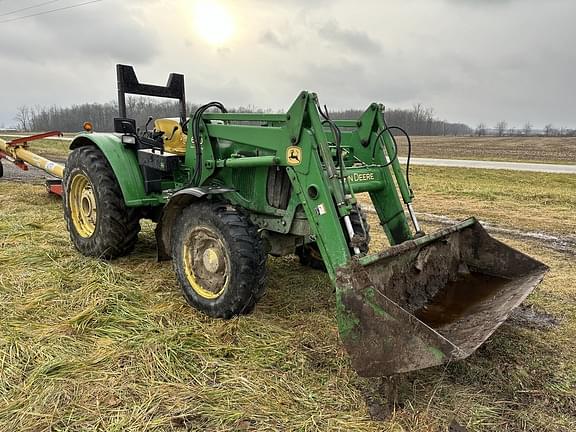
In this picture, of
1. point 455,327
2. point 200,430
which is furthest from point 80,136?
point 455,327

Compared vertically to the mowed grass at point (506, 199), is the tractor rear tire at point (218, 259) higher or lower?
higher


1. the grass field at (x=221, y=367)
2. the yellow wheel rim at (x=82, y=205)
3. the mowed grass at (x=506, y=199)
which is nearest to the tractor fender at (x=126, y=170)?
the yellow wheel rim at (x=82, y=205)

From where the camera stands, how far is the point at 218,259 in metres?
3.98

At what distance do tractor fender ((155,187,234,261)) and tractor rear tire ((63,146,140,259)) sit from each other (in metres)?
0.70

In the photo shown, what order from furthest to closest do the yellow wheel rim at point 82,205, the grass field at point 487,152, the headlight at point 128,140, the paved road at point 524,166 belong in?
the grass field at point 487,152 < the paved road at point 524,166 < the yellow wheel rim at point 82,205 < the headlight at point 128,140

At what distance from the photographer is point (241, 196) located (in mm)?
4402

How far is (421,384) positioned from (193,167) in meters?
2.88

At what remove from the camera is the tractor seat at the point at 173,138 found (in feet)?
17.1

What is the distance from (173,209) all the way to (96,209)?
1351 millimetres

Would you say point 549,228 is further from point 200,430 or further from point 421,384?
point 200,430

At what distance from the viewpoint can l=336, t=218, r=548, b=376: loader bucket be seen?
2781 millimetres

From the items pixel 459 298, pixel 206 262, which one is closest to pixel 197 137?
pixel 206 262

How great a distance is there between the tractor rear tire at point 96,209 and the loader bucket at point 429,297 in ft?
9.86

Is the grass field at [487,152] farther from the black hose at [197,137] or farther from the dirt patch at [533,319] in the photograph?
the dirt patch at [533,319]
